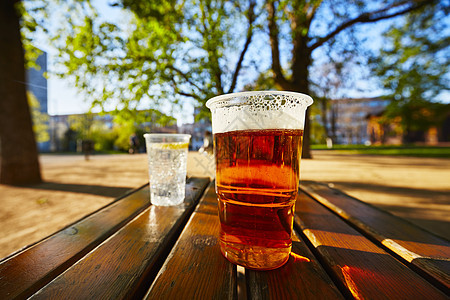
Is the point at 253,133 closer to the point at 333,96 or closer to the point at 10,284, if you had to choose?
the point at 10,284

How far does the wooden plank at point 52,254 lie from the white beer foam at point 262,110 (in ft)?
1.89

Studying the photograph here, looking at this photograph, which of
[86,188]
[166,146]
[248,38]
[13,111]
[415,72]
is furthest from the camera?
[415,72]

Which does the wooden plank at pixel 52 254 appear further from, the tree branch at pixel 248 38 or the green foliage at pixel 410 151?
the green foliage at pixel 410 151

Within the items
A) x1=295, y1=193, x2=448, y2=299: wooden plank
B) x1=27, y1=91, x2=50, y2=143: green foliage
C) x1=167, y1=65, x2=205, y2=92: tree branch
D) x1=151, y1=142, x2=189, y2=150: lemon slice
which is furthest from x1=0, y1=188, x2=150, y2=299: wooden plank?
x1=27, y1=91, x2=50, y2=143: green foliage

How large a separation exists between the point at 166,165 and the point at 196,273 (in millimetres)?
655

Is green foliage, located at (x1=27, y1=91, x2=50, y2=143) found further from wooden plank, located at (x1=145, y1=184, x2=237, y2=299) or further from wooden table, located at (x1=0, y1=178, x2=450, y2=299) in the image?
wooden plank, located at (x1=145, y1=184, x2=237, y2=299)

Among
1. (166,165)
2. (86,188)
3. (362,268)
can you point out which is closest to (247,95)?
(362,268)

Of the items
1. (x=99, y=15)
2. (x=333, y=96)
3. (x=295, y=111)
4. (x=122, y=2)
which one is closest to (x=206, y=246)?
(x=295, y=111)

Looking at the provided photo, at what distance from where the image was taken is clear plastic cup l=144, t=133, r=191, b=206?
1114mm

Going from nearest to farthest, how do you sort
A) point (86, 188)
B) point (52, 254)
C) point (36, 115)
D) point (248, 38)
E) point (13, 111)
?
point (52, 254)
point (86, 188)
point (13, 111)
point (248, 38)
point (36, 115)

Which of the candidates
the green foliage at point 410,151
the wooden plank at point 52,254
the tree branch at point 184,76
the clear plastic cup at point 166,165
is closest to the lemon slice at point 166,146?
the clear plastic cup at point 166,165

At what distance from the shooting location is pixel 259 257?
0.58 meters

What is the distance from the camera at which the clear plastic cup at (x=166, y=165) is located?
3.66 feet

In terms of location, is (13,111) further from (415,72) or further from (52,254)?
(415,72)
